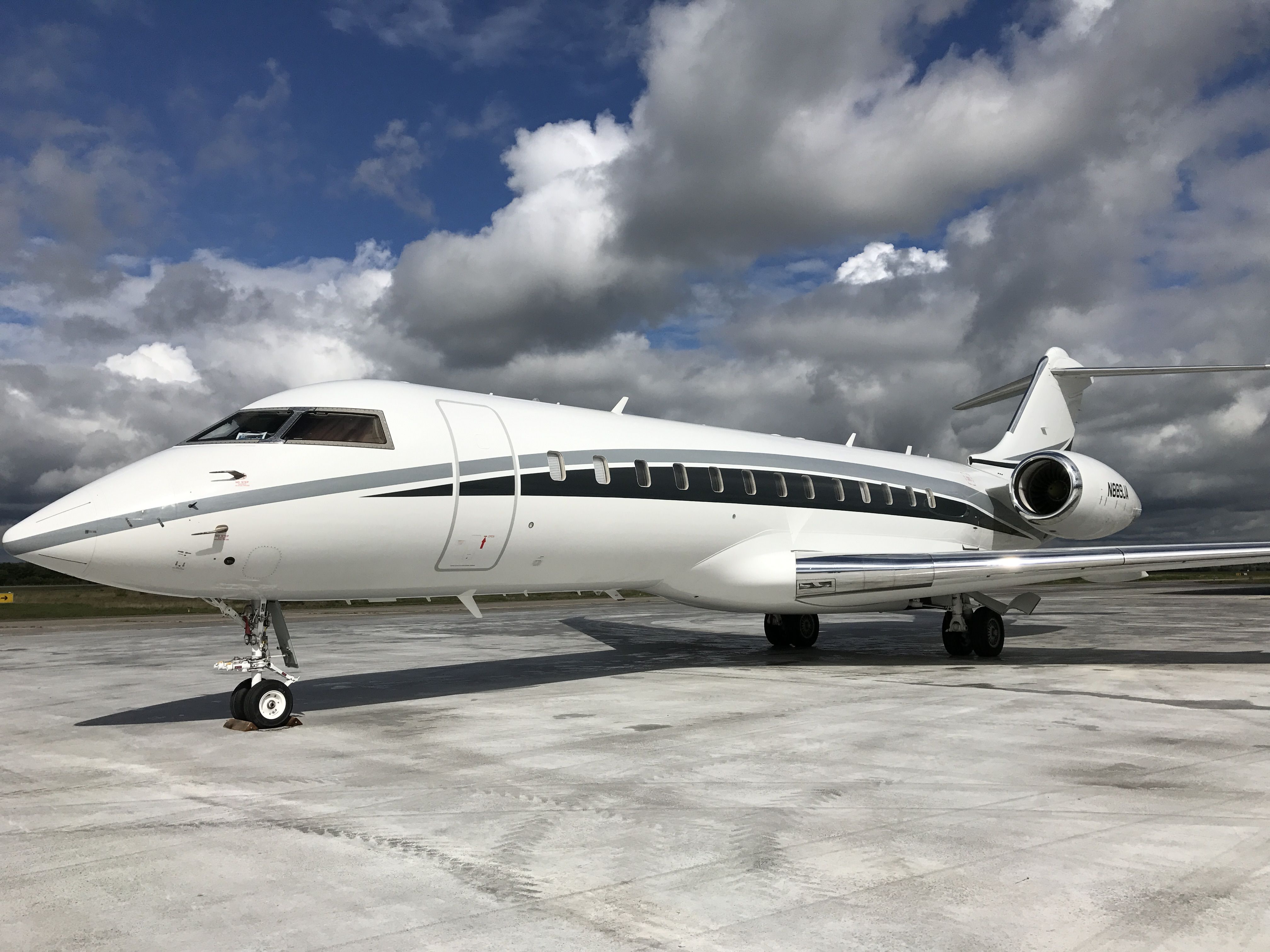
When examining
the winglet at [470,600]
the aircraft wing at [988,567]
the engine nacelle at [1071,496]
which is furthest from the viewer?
the engine nacelle at [1071,496]

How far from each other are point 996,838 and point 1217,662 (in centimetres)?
1079

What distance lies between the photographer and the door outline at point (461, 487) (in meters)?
9.39

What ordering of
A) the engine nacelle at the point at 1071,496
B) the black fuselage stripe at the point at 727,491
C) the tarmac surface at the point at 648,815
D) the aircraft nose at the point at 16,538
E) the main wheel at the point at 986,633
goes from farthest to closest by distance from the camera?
the engine nacelle at the point at 1071,496, the main wheel at the point at 986,633, the black fuselage stripe at the point at 727,491, the aircraft nose at the point at 16,538, the tarmac surface at the point at 648,815

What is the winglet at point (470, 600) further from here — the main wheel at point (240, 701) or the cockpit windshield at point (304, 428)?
the main wheel at point (240, 701)

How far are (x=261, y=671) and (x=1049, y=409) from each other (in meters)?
17.0

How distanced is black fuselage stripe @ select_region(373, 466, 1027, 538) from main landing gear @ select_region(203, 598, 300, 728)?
1621 millimetres

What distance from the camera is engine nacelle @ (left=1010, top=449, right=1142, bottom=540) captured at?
52.9ft

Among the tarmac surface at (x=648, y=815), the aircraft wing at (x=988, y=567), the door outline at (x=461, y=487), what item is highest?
the door outline at (x=461, y=487)

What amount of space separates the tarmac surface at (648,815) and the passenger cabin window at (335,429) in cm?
267

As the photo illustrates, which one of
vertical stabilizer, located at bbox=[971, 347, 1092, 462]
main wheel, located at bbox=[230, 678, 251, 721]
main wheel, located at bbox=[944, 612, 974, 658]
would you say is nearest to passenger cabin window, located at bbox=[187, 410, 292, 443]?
main wheel, located at bbox=[230, 678, 251, 721]

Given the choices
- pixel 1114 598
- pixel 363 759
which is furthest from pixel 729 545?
pixel 1114 598

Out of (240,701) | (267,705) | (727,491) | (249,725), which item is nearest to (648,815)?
(267,705)

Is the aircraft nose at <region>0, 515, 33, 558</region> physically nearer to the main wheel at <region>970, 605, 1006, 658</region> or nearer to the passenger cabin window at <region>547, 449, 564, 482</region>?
the passenger cabin window at <region>547, 449, 564, 482</region>

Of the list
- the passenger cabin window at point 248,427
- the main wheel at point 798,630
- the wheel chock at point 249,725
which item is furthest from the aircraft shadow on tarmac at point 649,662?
the passenger cabin window at point 248,427
